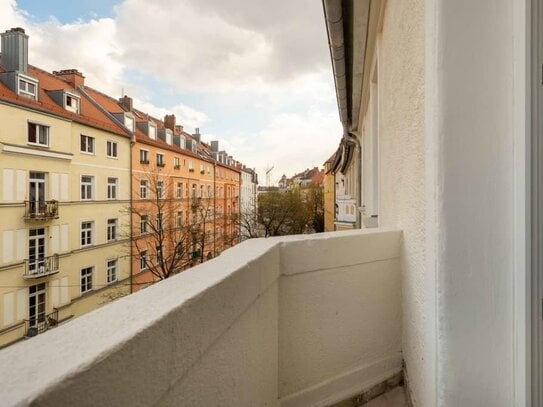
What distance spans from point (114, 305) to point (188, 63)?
1766 inches

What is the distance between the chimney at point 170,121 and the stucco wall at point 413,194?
120 ft

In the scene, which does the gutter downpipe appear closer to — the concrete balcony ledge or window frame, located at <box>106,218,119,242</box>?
the concrete balcony ledge

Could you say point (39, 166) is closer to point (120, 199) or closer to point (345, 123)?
point (120, 199)

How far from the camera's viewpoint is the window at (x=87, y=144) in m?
21.2

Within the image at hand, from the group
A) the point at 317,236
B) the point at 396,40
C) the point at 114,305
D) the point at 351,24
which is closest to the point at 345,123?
the point at 351,24

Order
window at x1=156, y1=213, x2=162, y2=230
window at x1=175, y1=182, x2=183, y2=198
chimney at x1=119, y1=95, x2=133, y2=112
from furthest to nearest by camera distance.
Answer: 1. window at x1=175, y1=182, x2=183, y2=198
2. chimney at x1=119, y1=95, x2=133, y2=112
3. window at x1=156, y1=213, x2=162, y2=230

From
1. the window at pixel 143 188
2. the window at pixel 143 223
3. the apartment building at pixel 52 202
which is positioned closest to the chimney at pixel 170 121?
the window at pixel 143 188

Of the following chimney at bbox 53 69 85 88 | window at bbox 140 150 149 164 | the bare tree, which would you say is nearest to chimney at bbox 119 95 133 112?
chimney at bbox 53 69 85 88

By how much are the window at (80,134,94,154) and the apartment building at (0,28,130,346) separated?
0.06 meters

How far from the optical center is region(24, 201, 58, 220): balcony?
17.8m

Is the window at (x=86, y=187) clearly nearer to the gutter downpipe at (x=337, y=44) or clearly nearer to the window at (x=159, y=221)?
the window at (x=159, y=221)

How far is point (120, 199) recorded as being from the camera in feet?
78.6

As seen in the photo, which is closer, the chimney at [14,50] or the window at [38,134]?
the window at [38,134]

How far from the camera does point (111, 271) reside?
23.0 meters
